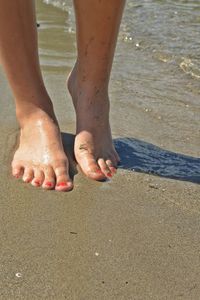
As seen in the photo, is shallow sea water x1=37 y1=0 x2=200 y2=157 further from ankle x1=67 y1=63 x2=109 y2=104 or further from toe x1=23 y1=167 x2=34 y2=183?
toe x1=23 y1=167 x2=34 y2=183

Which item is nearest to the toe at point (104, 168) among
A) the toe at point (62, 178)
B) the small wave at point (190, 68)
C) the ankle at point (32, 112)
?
the toe at point (62, 178)

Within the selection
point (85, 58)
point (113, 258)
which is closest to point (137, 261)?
point (113, 258)

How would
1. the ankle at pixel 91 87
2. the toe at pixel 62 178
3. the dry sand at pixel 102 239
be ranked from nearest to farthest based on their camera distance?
the dry sand at pixel 102 239 → the toe at pixel 62 178 → the ankle at pixel 91 87

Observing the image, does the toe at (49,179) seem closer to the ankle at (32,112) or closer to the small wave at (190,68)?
the ankle at (32,112)

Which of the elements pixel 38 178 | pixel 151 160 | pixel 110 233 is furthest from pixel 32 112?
pixel 110 233

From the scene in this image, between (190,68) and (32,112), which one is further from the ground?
(32,112)

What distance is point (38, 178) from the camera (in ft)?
6.26

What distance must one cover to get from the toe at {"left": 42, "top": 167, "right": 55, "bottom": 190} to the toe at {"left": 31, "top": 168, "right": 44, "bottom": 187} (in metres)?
0.01

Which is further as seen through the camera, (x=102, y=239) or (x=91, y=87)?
(x=91, y=87)

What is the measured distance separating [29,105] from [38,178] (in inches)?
12.0

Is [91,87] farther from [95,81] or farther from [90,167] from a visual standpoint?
[90,167]

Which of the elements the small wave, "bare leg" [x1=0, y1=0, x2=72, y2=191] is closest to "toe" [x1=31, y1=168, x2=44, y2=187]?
"bare leg" [x1=0, y1=0, x2=72, y2=191]

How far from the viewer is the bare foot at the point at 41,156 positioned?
6.24 ft

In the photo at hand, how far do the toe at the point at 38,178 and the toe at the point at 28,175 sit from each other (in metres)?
0.01
